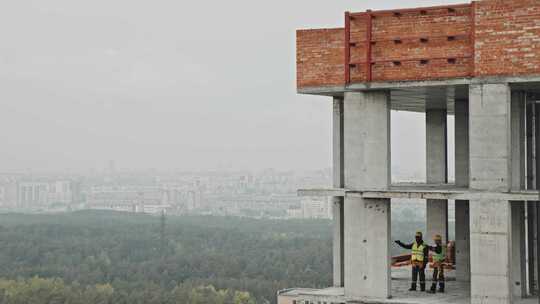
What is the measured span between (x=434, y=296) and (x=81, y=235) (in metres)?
184

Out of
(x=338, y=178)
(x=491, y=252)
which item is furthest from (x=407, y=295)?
(x=338, y=178)

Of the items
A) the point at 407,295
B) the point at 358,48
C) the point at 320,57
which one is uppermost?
the point at 358,48

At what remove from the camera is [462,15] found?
53.0ft

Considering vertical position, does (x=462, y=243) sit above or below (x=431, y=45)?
below

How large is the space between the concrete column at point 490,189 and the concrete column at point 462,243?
3655 mm

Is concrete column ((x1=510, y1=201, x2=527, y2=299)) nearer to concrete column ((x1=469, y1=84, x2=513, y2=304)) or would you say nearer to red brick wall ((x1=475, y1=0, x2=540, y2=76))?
concrete column ((x1=469, y1=84, x2=513, y2=304))

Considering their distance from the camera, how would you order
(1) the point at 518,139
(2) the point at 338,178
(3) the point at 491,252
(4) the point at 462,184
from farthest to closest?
(4) the point at 462,184, (2) the point at 338,178, (1) the point at 518,139, (3) the point at 491,252

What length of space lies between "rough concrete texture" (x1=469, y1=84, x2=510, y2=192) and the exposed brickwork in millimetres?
356

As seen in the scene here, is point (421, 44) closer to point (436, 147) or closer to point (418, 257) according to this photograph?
point (418, 257)

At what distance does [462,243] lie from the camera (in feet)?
65.0

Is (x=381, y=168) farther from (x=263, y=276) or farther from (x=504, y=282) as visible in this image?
(x=263, y=276)

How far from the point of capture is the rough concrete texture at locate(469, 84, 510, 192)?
1565 cm

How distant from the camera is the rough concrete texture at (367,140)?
1683 centimetres

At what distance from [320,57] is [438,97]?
110 inches
